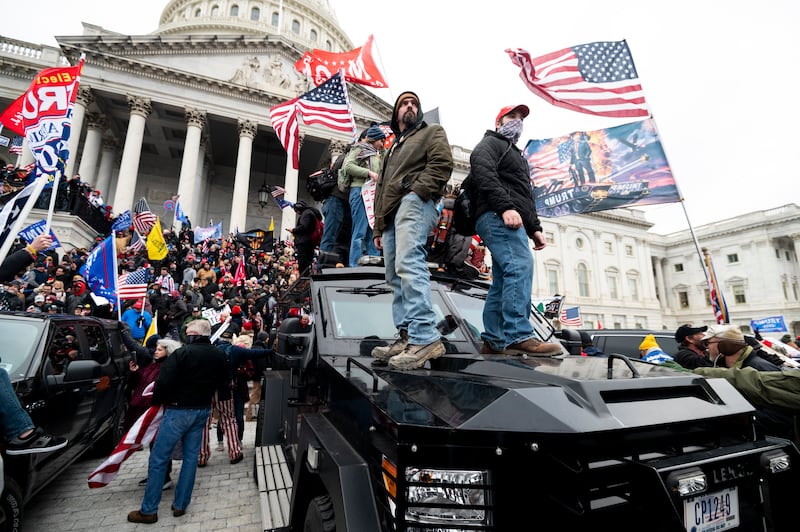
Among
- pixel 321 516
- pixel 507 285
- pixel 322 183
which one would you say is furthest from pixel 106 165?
pixel 321 516

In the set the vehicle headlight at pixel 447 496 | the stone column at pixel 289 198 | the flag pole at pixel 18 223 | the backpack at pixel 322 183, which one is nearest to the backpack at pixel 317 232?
the backpack at pixel 322 183

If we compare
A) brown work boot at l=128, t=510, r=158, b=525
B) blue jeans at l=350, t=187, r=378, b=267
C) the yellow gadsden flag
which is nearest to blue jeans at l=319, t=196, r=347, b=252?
blue jeans at l=350, t=187, r=378, b=267

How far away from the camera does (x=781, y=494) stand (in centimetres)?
166

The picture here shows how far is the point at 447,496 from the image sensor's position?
4.50 feet

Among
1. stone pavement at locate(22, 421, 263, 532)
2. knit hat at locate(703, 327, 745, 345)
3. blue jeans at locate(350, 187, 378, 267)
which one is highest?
blue jeans at locate(350, 187, 378, 267)

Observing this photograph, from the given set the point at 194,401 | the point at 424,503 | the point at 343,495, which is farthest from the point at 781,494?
the point at 194,401

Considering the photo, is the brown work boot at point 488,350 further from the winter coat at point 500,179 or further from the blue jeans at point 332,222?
the blue jeans at point 332,222

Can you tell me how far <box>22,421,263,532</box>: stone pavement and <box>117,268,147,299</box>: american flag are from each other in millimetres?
4417

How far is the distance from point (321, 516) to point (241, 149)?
29.1m

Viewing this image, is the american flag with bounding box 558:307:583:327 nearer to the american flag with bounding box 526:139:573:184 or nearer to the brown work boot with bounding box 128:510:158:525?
the american flag with bounding box 526:139:573:184

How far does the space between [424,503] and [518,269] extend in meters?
1.79

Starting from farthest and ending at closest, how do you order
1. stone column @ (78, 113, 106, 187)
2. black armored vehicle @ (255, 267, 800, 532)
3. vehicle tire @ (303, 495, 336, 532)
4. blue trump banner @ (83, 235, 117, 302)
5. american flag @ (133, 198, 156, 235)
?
stone column @ (78, 113, 106, 187) < american flag @ (133, 198, 156, 235) < blue trump banner @ (83, 235, 117, 302) < vehicle tire @ (303, 495, 336, 532) < black armored vehicle @ (255, 267, 800, 532)

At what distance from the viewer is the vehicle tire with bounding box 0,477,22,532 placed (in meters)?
2.90

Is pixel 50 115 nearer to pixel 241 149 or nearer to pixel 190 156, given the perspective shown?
pixel 190 156
